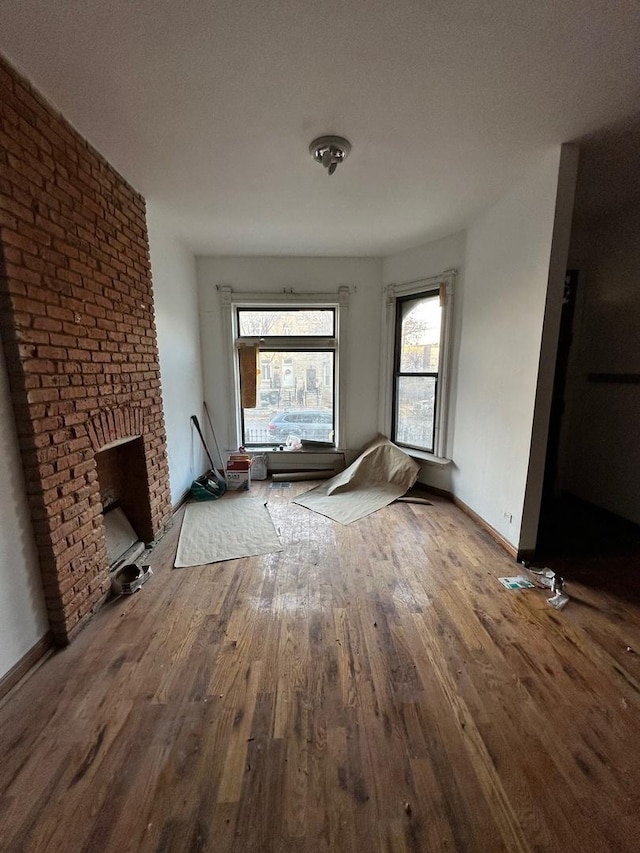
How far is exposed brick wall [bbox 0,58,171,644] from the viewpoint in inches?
58.4

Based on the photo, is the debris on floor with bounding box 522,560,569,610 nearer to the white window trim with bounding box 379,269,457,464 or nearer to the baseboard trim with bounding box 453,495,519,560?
the baseboard trim with bounding box 453,495,519,560

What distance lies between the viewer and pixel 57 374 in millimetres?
1695

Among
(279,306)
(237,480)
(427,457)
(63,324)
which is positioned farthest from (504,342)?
(237,480)

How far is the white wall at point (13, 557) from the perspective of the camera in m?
1.45

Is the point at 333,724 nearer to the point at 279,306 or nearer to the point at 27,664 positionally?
the point at 27,664

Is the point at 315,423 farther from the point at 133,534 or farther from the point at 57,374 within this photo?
the point at 57,374

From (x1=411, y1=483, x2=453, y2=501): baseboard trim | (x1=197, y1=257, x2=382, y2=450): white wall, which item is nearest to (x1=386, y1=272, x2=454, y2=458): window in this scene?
(x1=197, y1=257, x2=382, y2=450): white wall

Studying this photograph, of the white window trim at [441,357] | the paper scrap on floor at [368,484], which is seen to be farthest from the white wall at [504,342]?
the paper scrap on floor at [368,484]

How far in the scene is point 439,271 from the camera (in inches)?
137

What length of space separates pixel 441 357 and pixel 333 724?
3.18 metres

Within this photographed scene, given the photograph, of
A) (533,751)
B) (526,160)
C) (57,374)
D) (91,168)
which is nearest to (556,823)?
(533,751)

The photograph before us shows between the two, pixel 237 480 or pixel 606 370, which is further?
pixel 237 480

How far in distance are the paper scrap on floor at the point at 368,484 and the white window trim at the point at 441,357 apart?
0.71 ft

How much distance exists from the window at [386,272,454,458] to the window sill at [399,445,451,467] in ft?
0.10
